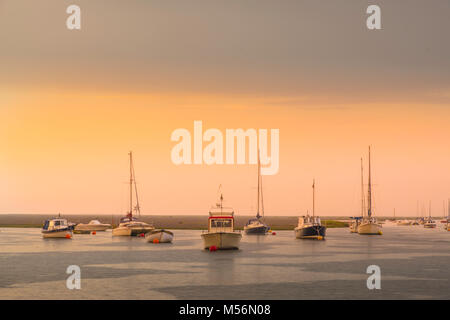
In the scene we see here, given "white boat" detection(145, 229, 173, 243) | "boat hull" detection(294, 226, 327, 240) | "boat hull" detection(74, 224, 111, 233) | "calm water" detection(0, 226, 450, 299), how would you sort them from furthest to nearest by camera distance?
"boat hull" detection(74, 224, 111, 233)
"boat hull" detection(294, 226, 327, 240)
"white boat" detection(145, 229, 173, 243)
"calm water" detection(0, 226, 450, 299)

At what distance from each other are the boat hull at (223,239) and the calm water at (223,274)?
131 cm

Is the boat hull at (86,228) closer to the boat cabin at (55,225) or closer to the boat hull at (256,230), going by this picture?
the boat cabin at (55,225)

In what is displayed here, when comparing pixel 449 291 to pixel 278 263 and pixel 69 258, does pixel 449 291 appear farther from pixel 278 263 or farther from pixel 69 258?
pixel 69 258

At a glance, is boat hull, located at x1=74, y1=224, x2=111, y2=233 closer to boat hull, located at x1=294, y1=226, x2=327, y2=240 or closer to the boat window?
boat hull, located at x1=294, y1=226, x2=327, y2=240

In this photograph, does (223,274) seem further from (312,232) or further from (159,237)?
(312,232)

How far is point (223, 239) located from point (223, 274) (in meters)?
22.9

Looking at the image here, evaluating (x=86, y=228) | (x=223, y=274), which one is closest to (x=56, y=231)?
(x=86, y=228)

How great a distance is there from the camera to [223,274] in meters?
63.1

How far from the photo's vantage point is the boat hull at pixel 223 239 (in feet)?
281

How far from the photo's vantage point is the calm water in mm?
50781

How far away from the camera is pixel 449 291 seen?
5225cm

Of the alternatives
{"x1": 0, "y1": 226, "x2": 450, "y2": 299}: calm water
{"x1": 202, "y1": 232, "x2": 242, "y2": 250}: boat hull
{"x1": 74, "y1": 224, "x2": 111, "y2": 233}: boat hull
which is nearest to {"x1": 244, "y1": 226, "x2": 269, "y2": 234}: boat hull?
{"x1": 0, "y1": 226, "x2": 450, "y2": 299}: calm water

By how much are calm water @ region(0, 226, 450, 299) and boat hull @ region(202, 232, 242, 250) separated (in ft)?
4.31

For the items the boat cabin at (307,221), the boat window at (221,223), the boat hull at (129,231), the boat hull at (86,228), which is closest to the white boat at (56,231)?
the boat hull at (129,231)
